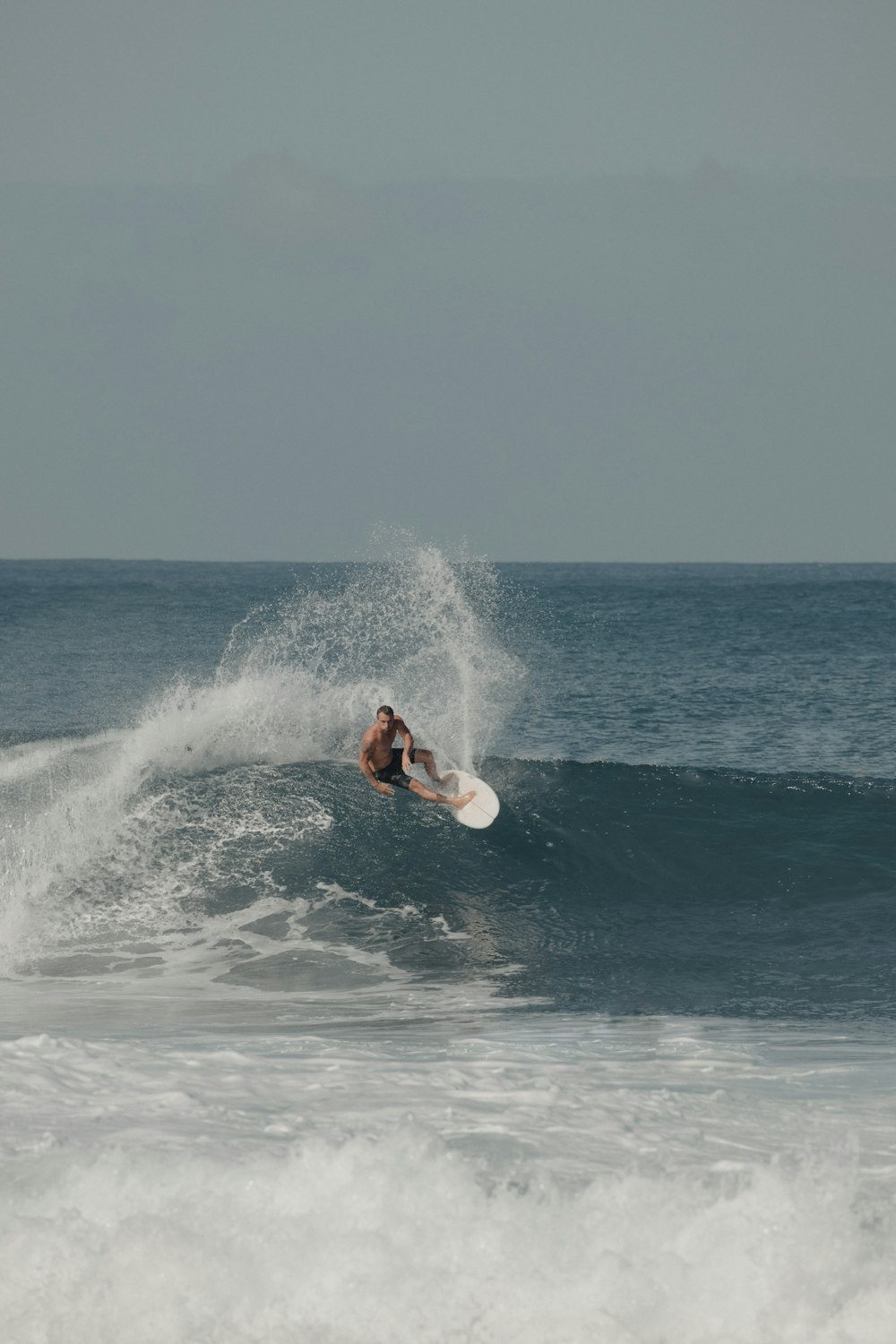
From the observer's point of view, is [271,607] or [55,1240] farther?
[271,607]

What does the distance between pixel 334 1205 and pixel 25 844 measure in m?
9.37

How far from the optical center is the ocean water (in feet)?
16.9

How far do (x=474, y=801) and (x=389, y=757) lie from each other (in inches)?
72.3

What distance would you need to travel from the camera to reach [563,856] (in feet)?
49.2

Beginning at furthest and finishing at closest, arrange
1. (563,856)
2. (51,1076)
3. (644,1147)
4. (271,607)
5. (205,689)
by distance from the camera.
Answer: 1. (271,607)
2. (205,689)
3. (563,856)
4. (51,1076)
5. (644,1147)

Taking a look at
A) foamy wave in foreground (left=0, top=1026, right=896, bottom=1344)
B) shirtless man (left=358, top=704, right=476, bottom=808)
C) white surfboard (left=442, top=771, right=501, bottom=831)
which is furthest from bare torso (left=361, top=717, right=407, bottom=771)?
foamy wave in foreground (left=0, top=1026, right=896, bottom=1344)

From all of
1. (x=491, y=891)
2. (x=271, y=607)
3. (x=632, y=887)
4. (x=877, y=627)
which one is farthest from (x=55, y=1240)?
(x=271, y=607)

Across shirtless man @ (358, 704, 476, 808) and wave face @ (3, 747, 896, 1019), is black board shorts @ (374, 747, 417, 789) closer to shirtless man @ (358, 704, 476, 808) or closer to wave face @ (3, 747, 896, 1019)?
shirtless man @ (358, 704, 476, 808)

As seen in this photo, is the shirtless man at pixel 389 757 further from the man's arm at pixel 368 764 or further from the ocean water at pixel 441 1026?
the ocean water at pixel 441 1026

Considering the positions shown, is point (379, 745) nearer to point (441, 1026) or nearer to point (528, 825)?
point (528, 825)

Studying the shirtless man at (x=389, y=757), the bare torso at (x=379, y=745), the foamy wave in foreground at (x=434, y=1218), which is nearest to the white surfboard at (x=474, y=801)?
the shirtless man at (x=389, y=757)

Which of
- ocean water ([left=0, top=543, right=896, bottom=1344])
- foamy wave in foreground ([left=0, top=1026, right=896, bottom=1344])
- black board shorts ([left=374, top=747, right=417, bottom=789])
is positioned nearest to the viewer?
foamy wave in foreground ([left=0, top=1026, right=896, bottom=1344])

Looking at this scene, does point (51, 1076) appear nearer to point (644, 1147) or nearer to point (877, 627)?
point (644, 1147)

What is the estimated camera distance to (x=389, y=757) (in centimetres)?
1294
